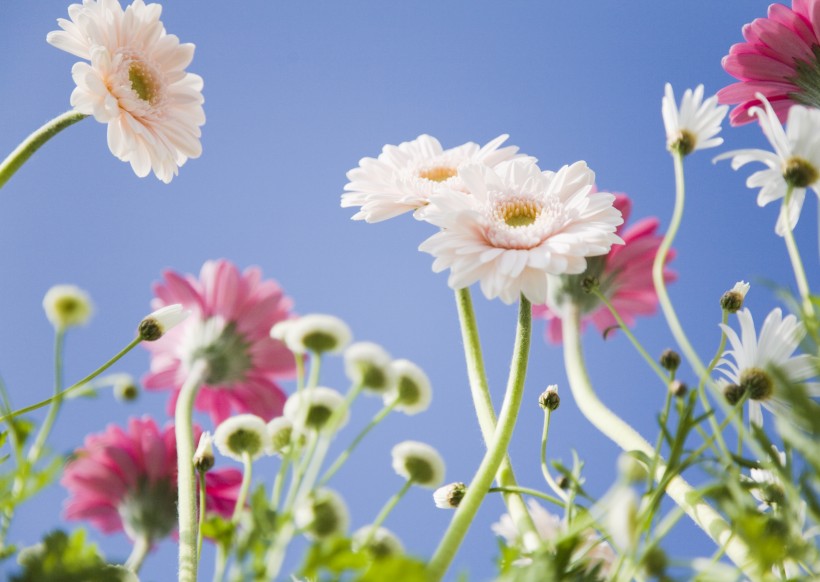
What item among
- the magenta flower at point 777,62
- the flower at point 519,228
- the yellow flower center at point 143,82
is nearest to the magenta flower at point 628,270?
the magenta flower at point 777,62

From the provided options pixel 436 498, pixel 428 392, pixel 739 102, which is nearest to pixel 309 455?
pixel 428 392

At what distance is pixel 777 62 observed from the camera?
498mm

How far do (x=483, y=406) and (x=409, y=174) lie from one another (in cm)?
14

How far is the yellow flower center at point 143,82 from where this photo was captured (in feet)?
1.50

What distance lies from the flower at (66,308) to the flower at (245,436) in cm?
10

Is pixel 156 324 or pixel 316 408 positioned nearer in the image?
pixel 316 408

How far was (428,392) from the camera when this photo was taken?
268 millimetres

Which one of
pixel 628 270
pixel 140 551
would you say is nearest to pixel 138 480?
pixel 140 551

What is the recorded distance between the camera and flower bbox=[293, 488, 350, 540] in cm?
22

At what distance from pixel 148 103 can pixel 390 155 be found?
0.14 meters

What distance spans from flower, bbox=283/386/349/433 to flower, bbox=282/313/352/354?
Answer: 14mm

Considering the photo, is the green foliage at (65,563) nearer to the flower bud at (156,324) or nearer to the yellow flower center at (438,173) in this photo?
the flower bud at (156,324)

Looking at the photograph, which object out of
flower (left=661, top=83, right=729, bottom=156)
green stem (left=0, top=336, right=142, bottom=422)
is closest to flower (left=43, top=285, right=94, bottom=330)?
green stem (left=0, top=336, right=142, bottom=422)

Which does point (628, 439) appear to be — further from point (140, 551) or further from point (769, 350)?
point (140, 551)
